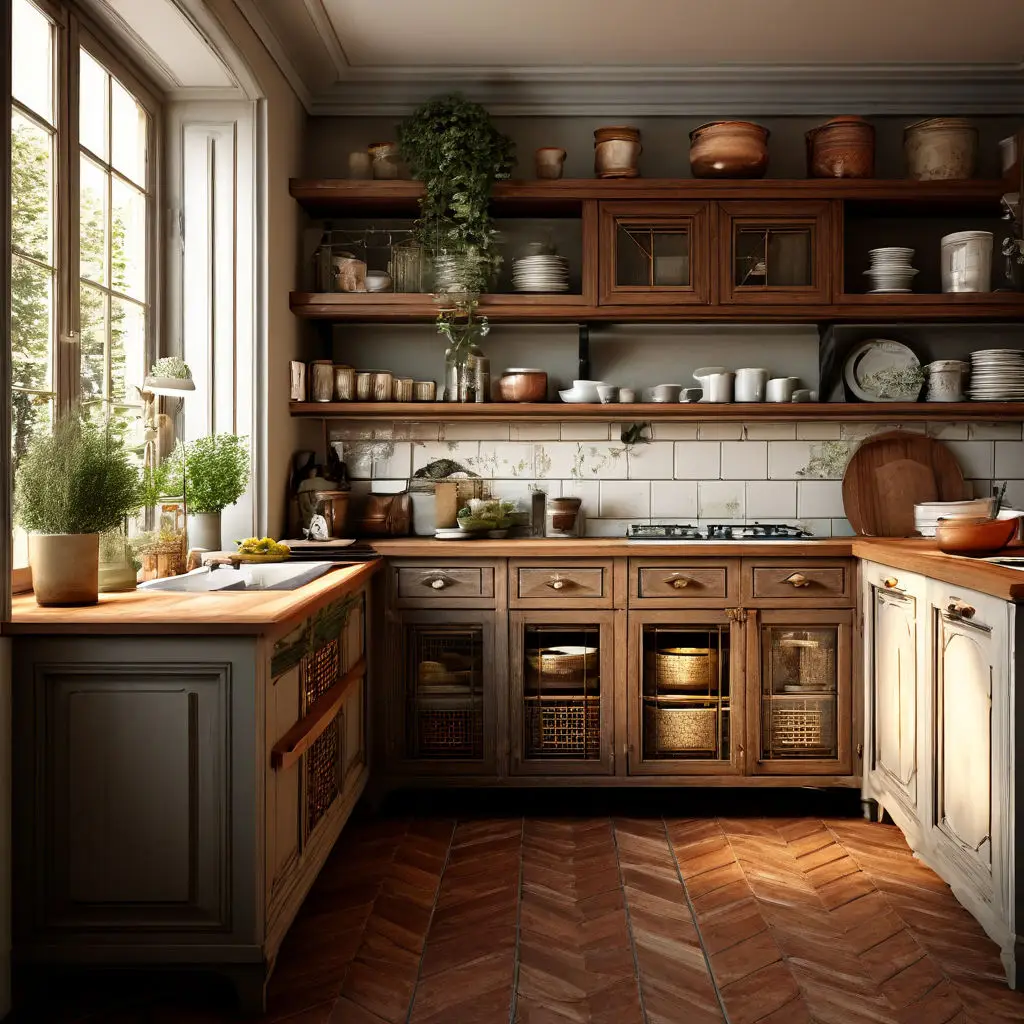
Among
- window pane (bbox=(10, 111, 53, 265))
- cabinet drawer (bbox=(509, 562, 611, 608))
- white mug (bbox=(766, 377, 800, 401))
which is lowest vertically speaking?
cabinet drawer (bbox=(509, 562, 611, 608))

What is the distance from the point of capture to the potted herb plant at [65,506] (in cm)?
220

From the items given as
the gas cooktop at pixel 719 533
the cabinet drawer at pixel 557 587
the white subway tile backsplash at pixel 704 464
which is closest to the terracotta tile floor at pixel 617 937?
the cabinet drawer at pixel 557 587

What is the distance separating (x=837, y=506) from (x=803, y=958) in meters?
2.14

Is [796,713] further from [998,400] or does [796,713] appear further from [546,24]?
[546,24]

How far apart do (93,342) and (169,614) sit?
1223mm

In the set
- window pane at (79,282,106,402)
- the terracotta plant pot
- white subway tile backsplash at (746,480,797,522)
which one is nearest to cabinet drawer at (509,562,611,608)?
white subway tile backsplash at (746,480,797,522)

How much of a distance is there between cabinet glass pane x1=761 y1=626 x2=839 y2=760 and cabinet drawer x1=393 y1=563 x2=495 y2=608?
1.03m

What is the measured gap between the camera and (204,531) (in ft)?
10.3

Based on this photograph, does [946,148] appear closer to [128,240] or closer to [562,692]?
[562,692]

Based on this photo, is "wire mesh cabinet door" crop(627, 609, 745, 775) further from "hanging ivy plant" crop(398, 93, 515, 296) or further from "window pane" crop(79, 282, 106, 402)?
"window pane" crop(79, 282, 106, 402)

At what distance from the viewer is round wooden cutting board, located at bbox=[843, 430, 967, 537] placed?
13.0ft

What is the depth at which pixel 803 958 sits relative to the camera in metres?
2.36

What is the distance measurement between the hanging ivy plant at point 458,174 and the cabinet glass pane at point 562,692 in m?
1.33

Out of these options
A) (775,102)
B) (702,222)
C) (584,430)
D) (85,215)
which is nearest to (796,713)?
(584,430)
